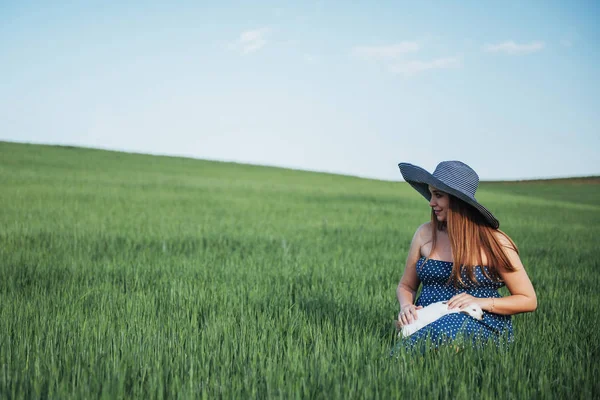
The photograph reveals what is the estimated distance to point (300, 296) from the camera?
5.04 metres

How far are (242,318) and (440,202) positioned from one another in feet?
5.36

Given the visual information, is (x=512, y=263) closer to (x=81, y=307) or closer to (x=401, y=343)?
(x=401, y=343)

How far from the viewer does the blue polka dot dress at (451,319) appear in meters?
2.99

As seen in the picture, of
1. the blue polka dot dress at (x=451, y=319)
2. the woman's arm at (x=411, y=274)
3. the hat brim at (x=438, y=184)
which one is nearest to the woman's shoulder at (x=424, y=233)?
the woman's arm at (x=411, y=274)

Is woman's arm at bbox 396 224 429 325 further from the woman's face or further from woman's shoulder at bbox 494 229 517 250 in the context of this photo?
woman's shoulder at bbox 494 229 517 250

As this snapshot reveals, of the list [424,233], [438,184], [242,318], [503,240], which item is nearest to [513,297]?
[503,240]

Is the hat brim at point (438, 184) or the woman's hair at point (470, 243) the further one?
the woman's hair at point (470, 243)

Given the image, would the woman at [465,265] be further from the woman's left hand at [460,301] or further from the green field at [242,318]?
the green field at [242,318]

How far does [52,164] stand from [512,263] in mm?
32257

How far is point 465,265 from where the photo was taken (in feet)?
10.2

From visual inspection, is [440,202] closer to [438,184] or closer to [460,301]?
[438,184]

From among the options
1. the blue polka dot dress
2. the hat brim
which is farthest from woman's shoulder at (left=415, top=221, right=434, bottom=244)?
the hat brim

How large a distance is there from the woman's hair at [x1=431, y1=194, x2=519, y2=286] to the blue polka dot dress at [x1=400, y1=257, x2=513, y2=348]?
0.07 meters

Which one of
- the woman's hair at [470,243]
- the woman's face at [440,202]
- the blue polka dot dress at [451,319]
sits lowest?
the blue polka dot dress at [451,319]
